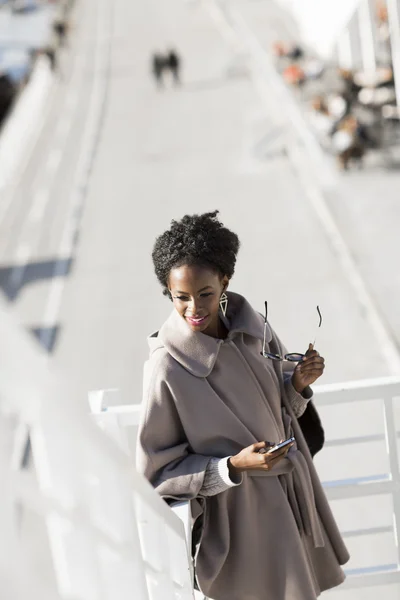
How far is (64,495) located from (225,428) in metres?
1.01

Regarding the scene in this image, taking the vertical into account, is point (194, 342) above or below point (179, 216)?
below

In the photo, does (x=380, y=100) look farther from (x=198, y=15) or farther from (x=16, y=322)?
(x=198, y=15)

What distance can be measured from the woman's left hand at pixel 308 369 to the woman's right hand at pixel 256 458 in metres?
0.32

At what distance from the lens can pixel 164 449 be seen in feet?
9.34

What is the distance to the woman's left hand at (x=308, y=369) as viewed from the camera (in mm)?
2992

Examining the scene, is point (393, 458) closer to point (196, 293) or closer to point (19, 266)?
point (196, 293)

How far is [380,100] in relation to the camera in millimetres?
16562

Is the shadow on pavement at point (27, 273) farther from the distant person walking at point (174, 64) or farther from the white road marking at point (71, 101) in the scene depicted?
the distant person walking at point (174, 64)

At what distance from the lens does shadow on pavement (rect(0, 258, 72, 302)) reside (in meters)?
13.4

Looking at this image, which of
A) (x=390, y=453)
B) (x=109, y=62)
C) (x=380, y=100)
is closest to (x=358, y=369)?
(x=390, y=453)

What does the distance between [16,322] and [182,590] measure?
1.41 m

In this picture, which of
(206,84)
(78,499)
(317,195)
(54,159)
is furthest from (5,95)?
(78,499)

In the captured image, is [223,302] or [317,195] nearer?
[223,302]

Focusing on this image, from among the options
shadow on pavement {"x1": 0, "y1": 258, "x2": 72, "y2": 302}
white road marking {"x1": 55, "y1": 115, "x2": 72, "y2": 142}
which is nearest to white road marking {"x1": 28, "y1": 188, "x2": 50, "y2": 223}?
shadow on pavement {"x1": 0, "y1": 258, "x2": 72, "y2": 302}
